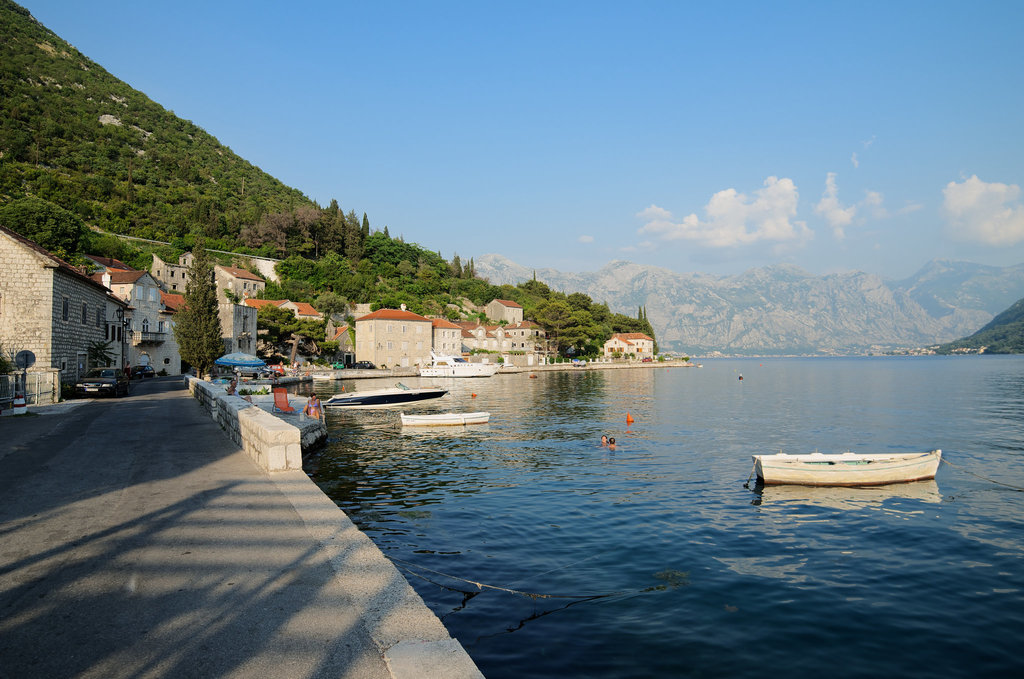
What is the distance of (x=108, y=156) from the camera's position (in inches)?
5064

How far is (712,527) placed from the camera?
14070 millimetres

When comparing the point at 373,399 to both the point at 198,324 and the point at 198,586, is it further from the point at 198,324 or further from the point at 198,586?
the point at 198,586

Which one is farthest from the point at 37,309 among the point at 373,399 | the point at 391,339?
the point at 391,339

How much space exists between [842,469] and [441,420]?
2095 centimetres

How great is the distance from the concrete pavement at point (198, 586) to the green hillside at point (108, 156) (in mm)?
91162

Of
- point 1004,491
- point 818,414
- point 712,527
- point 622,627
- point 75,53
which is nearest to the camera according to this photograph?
point 622,627

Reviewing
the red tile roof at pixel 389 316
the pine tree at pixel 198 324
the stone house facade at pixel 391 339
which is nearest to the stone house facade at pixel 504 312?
the stone house facade at pixel 391 339

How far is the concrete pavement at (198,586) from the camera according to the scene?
181 inches

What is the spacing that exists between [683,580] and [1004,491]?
15164 mm

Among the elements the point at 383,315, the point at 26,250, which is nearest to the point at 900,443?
the point at 26,250

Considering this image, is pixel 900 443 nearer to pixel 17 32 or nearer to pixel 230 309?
pixel 230 309

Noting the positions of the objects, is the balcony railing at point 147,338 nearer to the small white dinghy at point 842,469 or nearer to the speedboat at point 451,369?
the speedboat at point 451,369

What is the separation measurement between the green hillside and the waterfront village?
19.8 metres

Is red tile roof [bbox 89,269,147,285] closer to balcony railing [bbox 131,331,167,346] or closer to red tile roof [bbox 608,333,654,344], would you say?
balcony railing [bbox 131,331,167,346]
